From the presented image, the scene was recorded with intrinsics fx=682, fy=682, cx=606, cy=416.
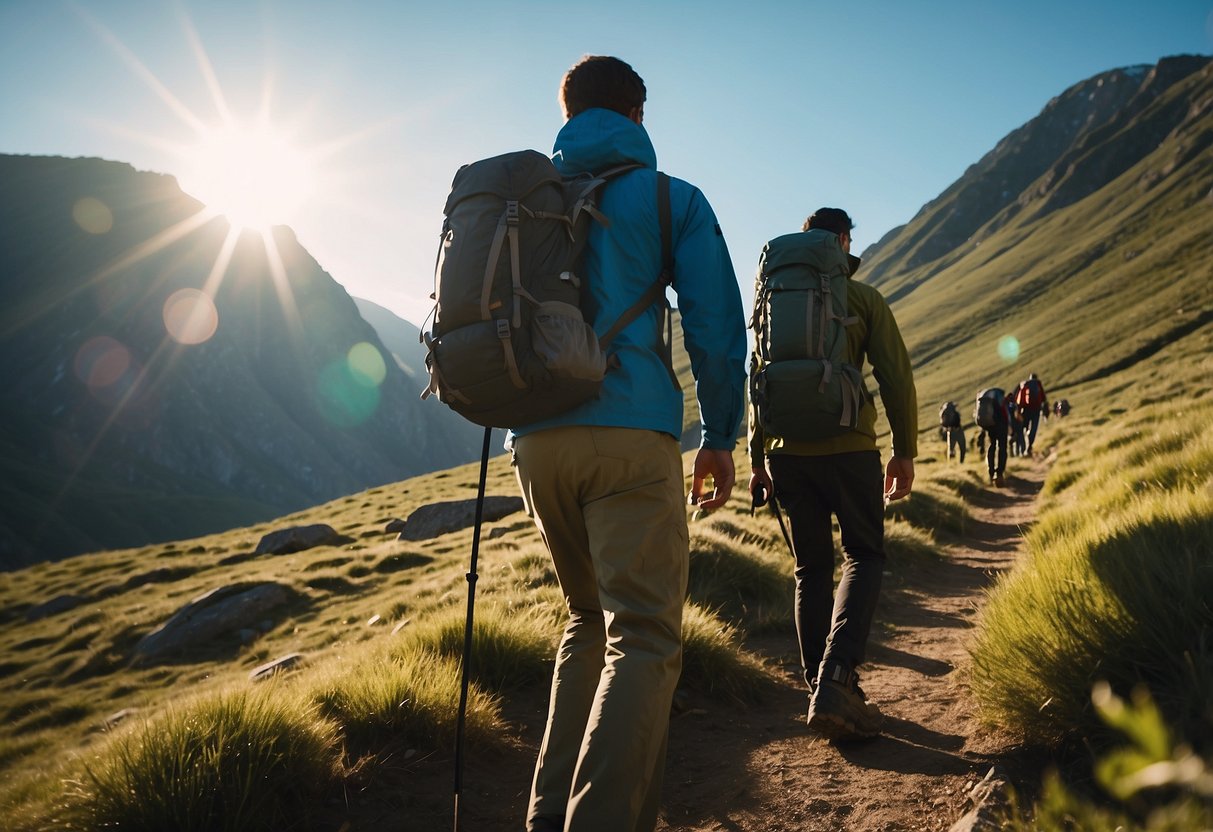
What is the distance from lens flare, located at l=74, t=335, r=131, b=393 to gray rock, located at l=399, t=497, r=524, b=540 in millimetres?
171366

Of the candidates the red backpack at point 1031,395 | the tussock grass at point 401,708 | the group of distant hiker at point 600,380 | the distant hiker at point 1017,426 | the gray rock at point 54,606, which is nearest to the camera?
the group of distant hiker at point 600,380

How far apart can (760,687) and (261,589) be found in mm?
16187

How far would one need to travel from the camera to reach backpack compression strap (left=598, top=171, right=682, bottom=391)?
9.73 feet

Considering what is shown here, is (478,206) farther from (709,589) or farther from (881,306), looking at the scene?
(709,589)

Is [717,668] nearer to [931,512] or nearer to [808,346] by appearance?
[808,346]

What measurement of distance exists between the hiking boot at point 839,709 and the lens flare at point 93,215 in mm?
240703

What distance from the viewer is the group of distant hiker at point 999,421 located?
16.1 m

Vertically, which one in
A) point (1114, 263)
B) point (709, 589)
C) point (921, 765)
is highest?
point (1114, 263)

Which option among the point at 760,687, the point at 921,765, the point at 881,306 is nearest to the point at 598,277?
the point at 881,306

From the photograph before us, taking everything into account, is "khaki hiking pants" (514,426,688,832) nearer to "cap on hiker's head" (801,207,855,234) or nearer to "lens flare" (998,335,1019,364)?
"cap on hiker's head" (801,207,855,234)

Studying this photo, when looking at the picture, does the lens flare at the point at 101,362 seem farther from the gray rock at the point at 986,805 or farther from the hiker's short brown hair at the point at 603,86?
the gray rock at the point at 986,805

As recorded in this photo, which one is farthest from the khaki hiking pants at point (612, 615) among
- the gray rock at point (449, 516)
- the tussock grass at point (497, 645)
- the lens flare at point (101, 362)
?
the lens flare at point (101, 362)

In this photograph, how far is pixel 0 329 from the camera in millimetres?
162250

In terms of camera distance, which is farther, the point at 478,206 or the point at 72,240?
the point at 72,240
